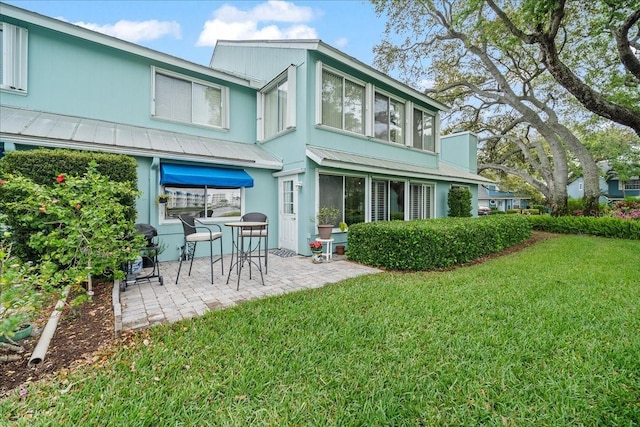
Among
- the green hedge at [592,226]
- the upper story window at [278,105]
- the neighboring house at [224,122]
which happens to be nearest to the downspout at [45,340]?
the neighboring house at [224,122]

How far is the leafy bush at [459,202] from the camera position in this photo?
584 inches

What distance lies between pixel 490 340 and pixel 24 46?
13.6m

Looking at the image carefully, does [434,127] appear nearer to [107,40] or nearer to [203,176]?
[203,176]

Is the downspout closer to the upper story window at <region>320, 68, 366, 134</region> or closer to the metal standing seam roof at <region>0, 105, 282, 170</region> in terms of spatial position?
the metal standing seam roof at <region>0, 105, 282, 170</region>

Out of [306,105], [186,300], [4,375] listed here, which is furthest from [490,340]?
[306,105]

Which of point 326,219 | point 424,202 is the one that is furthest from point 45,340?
point 424,202

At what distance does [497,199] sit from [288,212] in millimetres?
51485

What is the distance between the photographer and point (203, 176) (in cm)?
891

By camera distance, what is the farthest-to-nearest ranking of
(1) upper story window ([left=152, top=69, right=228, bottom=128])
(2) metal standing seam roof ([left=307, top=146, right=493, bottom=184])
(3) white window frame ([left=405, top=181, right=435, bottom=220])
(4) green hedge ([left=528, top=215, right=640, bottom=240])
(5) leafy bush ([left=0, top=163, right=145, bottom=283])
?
(4) green hedge ([left=528, top=215, right=640, bottom=240])
(3) white window frame ([left=405, top=181, right=435, bottom=220])
(1) upper story window ([left=152, top=69, right=228, bottom=128])
(2) metal standing seam roof ([left=307, top=146, right=493, bottom=184])
(5) leafy bush ([left=0, top=163, right=145, bottom=283])

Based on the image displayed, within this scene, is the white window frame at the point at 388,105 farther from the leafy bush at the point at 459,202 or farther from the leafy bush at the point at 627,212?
the leafy bush at the point at 627,212

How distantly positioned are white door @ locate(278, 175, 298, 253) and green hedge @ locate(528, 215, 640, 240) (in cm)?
1598

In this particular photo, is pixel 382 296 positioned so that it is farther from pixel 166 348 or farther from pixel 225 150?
pixel 225 150

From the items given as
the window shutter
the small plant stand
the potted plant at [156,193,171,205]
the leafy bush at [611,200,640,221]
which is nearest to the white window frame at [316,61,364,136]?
the window shutter

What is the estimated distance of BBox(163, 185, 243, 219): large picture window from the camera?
9.15m
